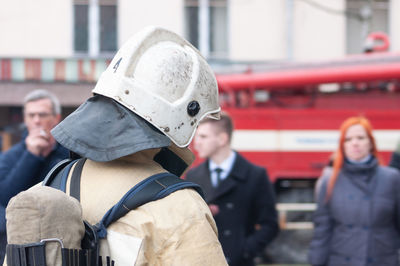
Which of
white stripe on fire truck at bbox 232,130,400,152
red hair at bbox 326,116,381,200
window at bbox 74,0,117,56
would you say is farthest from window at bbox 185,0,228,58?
red hair at bbox 326,116,381,200

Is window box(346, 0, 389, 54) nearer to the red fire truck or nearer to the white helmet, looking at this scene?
the red fire truck

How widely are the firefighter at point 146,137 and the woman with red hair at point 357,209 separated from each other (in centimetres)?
244

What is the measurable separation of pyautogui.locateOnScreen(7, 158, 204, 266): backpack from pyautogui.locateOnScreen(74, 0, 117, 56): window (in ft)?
39.0

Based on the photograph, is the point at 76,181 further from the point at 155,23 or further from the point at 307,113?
the point at 155,23

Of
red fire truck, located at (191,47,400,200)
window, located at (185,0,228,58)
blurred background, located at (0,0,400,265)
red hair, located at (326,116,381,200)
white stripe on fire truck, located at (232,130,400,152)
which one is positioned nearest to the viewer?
red hair, located at (326,116,381,200)

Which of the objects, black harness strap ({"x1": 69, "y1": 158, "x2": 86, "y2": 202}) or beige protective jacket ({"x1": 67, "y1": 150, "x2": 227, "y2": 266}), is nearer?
beige protective jacket ({"x1": 67, "y1": 150, "x2": 227, "y2": 266})

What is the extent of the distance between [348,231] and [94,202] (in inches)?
105

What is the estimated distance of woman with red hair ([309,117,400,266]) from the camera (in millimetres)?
3859

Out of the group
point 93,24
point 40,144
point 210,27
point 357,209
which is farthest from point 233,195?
point 93,24

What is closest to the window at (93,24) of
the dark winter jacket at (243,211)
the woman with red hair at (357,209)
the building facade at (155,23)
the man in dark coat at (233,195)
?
the building facade at (155,23)

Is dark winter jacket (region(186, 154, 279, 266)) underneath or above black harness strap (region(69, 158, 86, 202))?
underneath

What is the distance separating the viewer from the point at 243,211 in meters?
3.95

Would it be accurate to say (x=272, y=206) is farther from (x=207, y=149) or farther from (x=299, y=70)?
(x=299, y=70)

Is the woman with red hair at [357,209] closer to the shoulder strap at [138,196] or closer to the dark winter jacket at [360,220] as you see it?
the dark winter jacket at [360,220]
